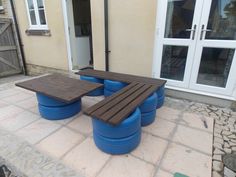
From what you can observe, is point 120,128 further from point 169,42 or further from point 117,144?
point 169,42

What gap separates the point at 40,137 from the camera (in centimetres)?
204

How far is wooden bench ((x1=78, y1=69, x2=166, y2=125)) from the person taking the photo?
161 cm

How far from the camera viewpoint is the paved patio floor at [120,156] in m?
1.58

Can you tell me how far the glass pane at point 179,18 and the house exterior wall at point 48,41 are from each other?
103 inches

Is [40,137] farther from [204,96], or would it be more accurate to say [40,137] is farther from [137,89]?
[204,96]

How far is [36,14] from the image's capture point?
4.36 meters

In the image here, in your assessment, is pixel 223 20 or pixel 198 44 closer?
pixel 223 20

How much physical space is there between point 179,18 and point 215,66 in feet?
3.40

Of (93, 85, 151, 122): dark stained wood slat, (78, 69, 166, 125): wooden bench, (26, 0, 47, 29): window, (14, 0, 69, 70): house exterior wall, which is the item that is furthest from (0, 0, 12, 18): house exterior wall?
(93, 85, 151, 122): dark stained wood slat

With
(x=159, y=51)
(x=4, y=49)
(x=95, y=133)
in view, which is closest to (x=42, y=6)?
(x=4, y=49)

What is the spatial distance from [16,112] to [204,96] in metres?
Result: 3.32

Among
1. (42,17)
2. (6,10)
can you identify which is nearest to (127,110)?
(42,17)

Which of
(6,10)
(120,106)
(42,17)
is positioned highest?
(6,10)

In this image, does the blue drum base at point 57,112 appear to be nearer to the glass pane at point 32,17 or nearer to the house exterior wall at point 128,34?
the house exterior wall at point 128,34
